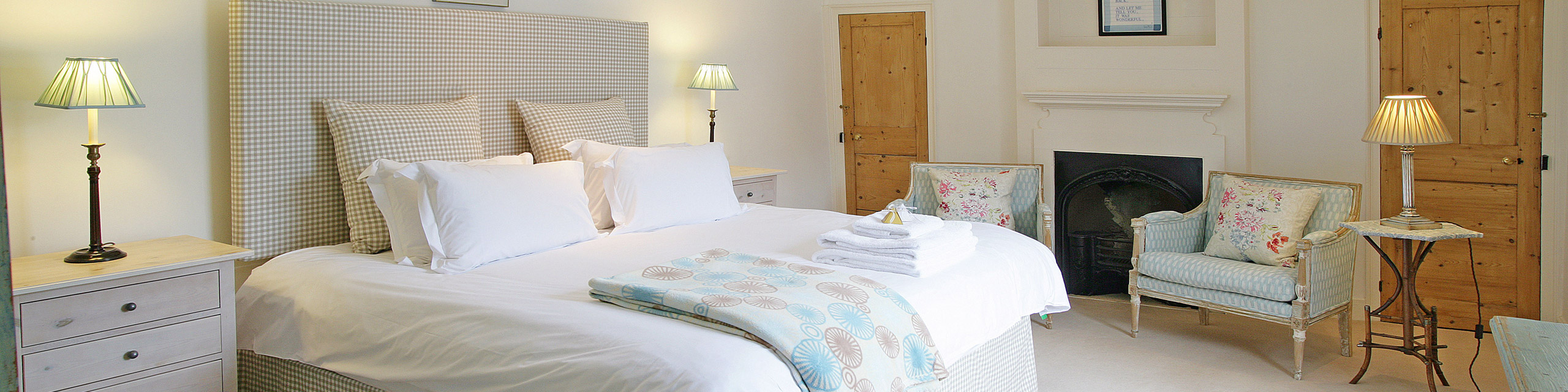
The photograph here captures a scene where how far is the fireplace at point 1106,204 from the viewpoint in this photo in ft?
15.9

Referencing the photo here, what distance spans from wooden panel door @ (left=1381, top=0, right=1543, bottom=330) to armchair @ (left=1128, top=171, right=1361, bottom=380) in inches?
25.2

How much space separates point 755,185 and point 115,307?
2720 mm

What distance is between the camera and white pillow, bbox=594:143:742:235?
3564 mm

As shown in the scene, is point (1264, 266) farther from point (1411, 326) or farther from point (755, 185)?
point (755, 185)

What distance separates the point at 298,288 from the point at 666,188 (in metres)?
1.30

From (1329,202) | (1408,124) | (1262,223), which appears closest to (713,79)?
(1262,223)

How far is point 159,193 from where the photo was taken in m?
3.08

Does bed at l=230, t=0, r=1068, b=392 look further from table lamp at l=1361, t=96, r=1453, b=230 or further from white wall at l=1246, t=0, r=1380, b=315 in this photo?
white wall at l=1246, t=0, r=1380, b=315

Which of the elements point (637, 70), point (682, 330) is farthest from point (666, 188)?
point (682, 330)

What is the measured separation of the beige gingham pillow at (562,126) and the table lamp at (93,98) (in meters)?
1.44

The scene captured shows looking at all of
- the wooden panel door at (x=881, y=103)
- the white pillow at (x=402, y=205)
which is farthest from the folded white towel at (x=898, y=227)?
the wooden panel door at (x=881, y=103)

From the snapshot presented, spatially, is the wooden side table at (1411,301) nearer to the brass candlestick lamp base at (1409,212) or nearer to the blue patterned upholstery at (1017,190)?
the brass candlestick lamp base at (1409,212)

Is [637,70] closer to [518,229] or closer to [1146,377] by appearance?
[518,229]

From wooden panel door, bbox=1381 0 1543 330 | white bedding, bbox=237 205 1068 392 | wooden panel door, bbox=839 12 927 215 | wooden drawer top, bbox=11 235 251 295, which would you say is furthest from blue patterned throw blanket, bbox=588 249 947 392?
wooden panel door, bbox=839 12 927 215
